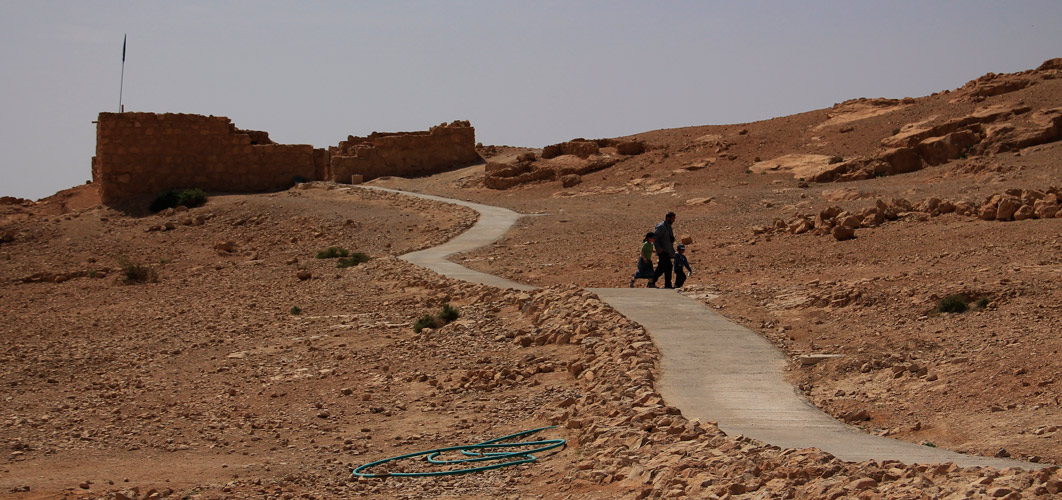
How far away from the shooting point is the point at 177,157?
32.8m

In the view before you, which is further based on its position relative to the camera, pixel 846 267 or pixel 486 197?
pixel 486 197

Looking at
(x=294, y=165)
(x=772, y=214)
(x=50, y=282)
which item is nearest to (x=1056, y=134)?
(x=772, y=214)

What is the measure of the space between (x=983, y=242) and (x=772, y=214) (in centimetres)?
890

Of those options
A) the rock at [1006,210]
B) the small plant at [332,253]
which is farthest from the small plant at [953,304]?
the small plant at [332,253]

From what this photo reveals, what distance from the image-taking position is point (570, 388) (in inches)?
421

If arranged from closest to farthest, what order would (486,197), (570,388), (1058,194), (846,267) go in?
(570,388) < (846,267) < (1058,194) < (486,197)

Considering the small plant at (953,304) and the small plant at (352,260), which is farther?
the small plant at (352,260)

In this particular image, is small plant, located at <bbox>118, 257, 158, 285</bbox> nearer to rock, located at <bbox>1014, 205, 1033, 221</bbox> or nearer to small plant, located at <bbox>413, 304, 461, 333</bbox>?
small plant, located at <bbox>413, 304, 461, 333</bbox>

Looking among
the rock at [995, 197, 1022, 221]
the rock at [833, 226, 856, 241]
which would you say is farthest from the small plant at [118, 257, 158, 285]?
the rock at [995, 197, 1022, 221]

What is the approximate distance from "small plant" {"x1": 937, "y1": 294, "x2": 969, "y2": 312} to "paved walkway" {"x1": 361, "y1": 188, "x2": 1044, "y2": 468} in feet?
7.04

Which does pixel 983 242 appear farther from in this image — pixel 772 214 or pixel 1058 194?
pixel 772 214

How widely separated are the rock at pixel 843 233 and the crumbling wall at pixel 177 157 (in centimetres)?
2063

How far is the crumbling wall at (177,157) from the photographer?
32.1 metres

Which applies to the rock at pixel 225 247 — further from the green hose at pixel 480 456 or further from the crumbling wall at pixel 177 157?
the green hose at pixel 480 456
